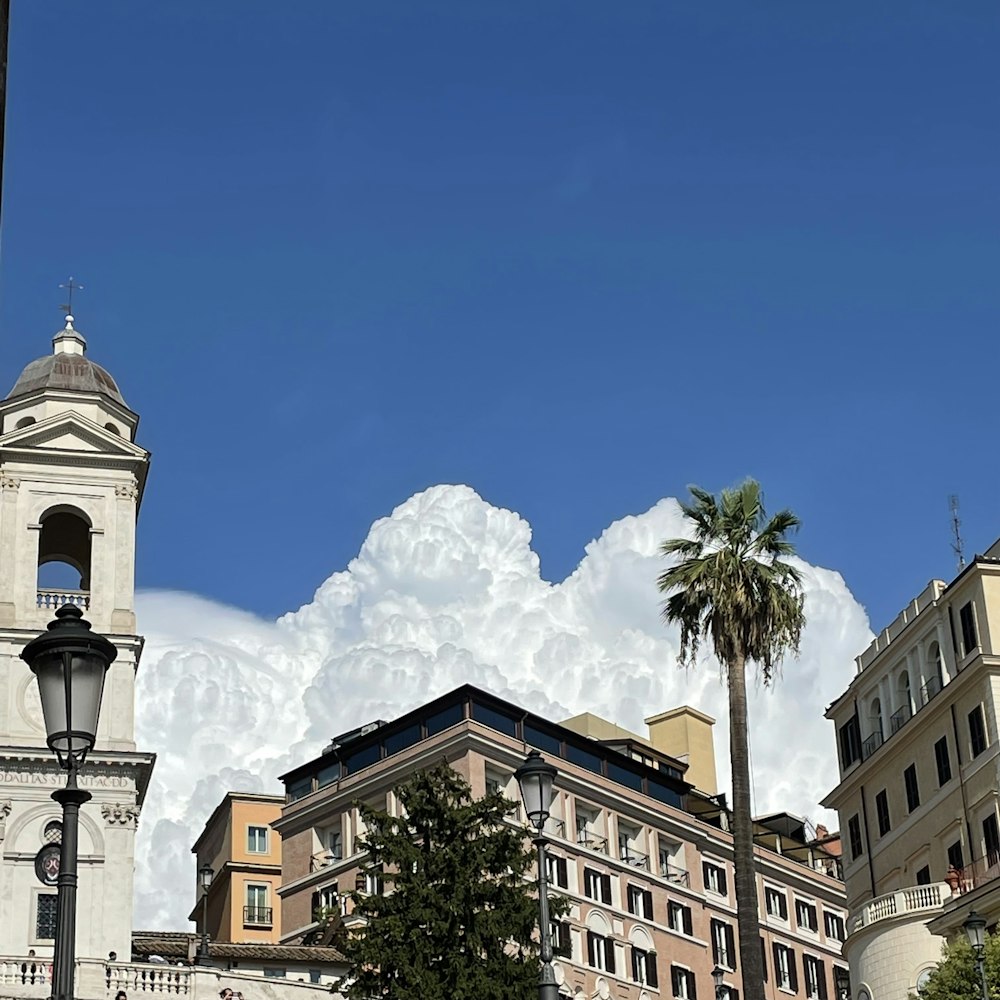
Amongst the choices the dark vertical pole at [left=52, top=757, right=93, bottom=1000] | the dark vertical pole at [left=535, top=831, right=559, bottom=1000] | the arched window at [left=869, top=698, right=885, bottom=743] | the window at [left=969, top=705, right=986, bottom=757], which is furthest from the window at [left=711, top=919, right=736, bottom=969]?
the dark vertical pole at [left=52, top=757, right=93, bottom=1000]

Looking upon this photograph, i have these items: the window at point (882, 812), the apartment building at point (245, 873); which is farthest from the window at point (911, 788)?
the apartment building at point (245, 873)

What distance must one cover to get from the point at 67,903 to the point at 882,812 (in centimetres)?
5792

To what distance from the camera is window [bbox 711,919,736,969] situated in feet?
325

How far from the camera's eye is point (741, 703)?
2000 inches

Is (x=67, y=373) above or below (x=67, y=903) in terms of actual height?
above

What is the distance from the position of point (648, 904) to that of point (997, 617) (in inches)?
1506

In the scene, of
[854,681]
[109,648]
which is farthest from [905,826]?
[109,648]

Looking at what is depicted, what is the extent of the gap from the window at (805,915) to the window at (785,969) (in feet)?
7.03

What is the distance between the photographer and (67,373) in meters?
71.2

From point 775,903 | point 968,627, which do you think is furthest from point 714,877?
point 968,627

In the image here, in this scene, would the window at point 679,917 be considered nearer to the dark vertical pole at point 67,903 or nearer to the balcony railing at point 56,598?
the balcony railing at point 56,598

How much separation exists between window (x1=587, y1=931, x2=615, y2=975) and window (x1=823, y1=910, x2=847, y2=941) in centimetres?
2040

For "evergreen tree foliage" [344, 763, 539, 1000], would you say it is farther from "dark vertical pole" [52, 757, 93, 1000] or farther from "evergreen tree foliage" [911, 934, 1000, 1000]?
"dark vertical pole" [52, 757, 93, 1000]

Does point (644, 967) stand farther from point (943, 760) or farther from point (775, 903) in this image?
point (943, 760)
